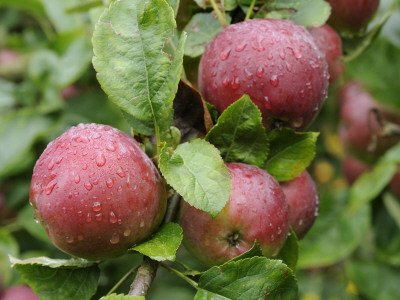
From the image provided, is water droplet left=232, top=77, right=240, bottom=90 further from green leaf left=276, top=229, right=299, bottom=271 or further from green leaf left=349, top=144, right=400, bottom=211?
green leaf left=349, top=144, right=400, bottom=211

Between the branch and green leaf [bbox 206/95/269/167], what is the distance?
0.10m

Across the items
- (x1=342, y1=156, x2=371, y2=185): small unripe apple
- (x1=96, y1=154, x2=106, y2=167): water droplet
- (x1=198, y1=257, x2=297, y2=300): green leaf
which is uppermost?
(x1=96, y1=154, x2=106, y2=167): water droplet

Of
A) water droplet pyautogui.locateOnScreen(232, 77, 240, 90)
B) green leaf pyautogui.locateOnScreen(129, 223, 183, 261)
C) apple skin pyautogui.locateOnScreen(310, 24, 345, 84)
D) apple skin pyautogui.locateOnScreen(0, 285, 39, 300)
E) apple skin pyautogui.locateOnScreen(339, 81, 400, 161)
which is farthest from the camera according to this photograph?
apple skin pyautogui.locateOnScreen(339, 81, 400, 161)

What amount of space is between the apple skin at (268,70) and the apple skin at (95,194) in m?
0.15

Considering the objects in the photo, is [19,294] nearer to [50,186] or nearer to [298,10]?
[50,186]

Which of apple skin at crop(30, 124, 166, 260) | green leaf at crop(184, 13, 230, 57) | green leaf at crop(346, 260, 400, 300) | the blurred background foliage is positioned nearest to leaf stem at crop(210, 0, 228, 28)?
green leaf at crop(184, 13, 230, 57)

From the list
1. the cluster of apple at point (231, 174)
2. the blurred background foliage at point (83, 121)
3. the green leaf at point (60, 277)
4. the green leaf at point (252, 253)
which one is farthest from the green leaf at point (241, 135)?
the blurred background foliage at point (83, 121)

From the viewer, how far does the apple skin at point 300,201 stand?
28.2 inches

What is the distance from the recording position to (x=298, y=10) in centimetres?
77

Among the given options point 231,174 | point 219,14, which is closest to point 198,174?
point 231,174

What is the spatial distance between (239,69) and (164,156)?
0.15 meters

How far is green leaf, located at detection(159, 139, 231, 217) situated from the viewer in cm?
56

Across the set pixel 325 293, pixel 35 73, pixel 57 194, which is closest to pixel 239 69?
pixel 57 194

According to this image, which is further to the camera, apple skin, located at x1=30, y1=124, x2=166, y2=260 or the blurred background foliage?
the blurred background foliage
